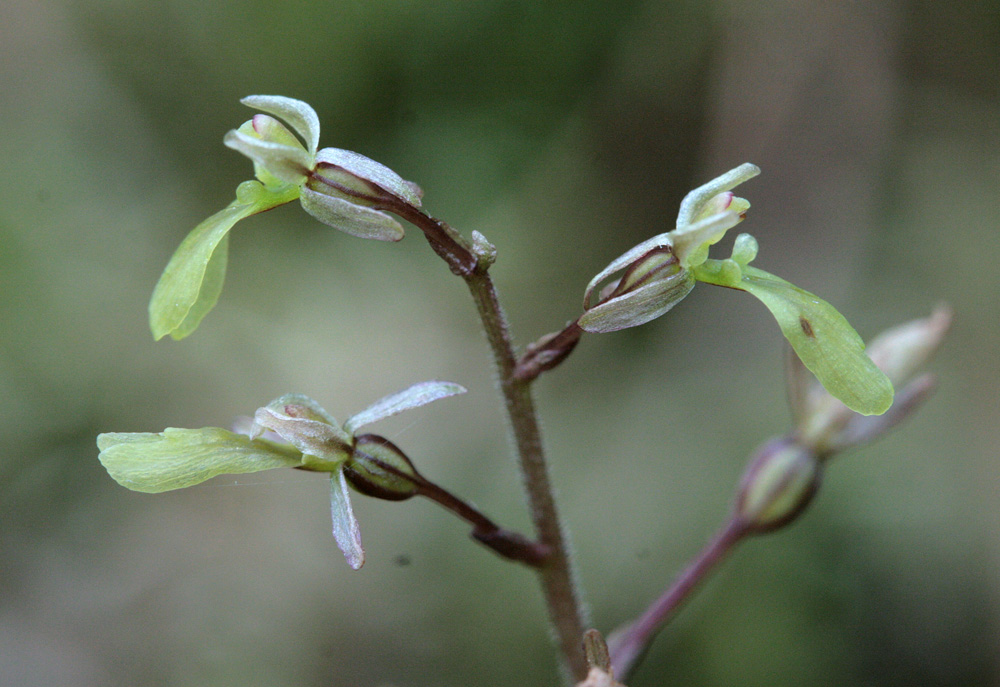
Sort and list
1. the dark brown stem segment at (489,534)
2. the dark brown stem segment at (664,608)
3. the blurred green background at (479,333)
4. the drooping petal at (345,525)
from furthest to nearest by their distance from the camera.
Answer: the blurred green background at (479,333) < the dark brown stem segment at (664,608) < the dark brown stem segment at (489,534) < the drooping petal at (345,525)

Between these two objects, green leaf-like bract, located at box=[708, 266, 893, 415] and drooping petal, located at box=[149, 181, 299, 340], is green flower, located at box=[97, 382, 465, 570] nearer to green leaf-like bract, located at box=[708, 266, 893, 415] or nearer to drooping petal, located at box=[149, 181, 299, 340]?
drooping petal, located at box=[149, 181, 299, 340]

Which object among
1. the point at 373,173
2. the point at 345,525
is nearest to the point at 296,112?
the point at 373,173

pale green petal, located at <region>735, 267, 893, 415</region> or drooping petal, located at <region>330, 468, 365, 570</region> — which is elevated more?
pale green petal, located at <region>735, 267, 893, 415</region>

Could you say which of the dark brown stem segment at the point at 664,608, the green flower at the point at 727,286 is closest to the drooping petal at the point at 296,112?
the green flower at the point at 727,286

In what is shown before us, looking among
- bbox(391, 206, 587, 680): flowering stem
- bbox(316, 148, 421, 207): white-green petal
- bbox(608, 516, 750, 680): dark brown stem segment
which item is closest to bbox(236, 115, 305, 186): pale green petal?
bbox(316, 148, 421, 207): white-green petal

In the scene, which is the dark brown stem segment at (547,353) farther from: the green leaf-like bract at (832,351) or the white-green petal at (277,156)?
the white-green petal at (277,156)

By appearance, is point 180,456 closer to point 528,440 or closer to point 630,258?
point 528,440

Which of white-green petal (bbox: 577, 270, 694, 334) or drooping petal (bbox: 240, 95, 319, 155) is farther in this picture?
drooping petal (bbox: 240, 95, 319, 155)
